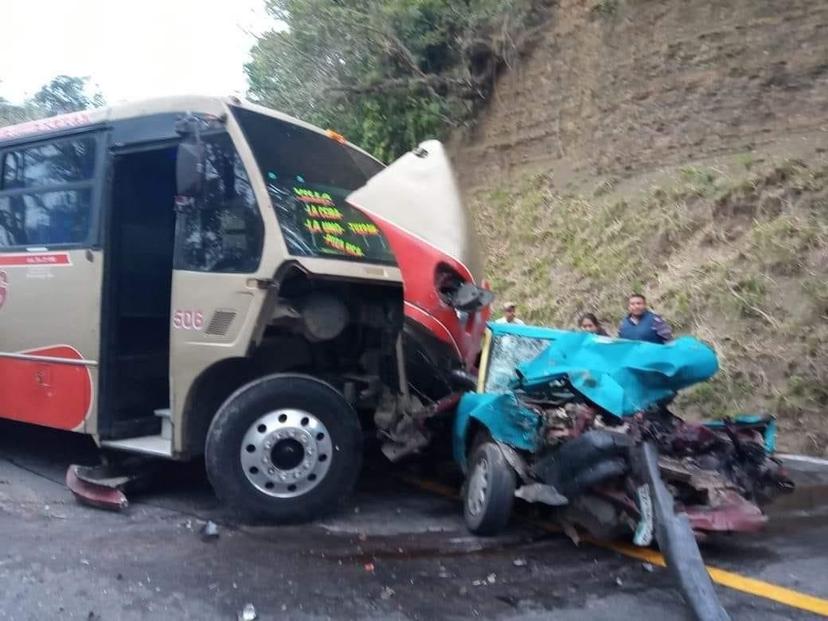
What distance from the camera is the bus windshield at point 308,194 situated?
6.50 meters

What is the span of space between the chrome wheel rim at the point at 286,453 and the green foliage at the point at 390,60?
10.5 meters

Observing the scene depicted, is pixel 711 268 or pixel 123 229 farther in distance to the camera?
pixel 711 268

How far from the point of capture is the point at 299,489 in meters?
6.21

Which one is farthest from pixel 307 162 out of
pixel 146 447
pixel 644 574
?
pixel 644 574

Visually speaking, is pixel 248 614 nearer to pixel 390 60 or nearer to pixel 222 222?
pixel 222 222

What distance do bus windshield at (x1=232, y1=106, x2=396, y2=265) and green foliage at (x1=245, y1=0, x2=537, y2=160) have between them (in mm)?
8856

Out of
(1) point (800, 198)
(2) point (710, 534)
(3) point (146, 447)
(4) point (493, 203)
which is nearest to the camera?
(2) point (710, 534)

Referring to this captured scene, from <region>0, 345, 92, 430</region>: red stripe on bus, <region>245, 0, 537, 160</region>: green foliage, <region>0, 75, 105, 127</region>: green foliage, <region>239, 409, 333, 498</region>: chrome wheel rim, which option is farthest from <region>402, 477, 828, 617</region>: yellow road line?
<region>0, 75, 105, 127</region>: green foliage

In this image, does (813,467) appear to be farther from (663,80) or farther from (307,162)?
(663,80)

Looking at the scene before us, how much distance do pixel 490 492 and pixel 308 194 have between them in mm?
2573

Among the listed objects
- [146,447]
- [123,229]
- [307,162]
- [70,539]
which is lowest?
[70,539]

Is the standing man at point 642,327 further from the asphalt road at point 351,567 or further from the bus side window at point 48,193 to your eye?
the bus side window at point 48,193

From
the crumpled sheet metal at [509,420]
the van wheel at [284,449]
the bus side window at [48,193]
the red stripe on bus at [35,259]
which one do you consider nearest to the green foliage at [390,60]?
the bus side window at [48,193]

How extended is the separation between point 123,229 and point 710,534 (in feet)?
15.6
